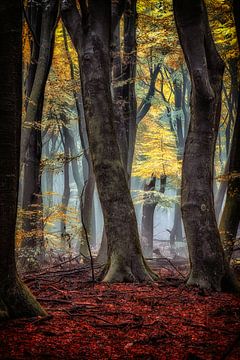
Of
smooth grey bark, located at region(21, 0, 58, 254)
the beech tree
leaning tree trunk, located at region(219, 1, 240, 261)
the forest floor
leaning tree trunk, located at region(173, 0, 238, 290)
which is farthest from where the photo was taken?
smooth grey bark, located at region(21, 0, 58, 254)

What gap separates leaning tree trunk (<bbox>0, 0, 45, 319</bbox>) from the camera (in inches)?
180

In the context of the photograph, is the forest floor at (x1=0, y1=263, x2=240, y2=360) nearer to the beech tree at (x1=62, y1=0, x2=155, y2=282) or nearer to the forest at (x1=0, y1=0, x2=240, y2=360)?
the forest at (x1=0, y1=0, x2=240, y2=360)

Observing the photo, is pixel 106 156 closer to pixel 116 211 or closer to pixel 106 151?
pixel 106 151

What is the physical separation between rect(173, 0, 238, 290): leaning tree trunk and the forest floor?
0.69 metres

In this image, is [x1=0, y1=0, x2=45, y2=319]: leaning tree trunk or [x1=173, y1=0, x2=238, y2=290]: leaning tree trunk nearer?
[x1=0, y1=0, x2=45, y2=319]: leaning tree trunk

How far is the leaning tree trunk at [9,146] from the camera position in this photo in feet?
15.0

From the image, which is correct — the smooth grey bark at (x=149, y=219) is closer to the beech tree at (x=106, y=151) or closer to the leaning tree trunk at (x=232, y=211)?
the leaning tree trunk at (x=232, y=211)

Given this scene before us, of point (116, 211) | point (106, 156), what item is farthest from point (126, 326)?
point (106, 156)

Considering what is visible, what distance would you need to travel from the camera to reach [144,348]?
13.5 ft

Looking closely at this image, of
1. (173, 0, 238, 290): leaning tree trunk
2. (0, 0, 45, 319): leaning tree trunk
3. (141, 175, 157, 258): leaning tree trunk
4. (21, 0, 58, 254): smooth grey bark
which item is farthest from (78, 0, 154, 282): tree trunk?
(141, 175, 157, 258): leaning tree trunk

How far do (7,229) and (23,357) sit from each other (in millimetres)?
1634

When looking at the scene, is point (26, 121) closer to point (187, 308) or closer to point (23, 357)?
point (187, 308)

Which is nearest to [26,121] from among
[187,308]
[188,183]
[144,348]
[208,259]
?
[188,183]

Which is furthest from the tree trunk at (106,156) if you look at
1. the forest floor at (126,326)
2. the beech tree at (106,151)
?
the forest floor at (126,326)
